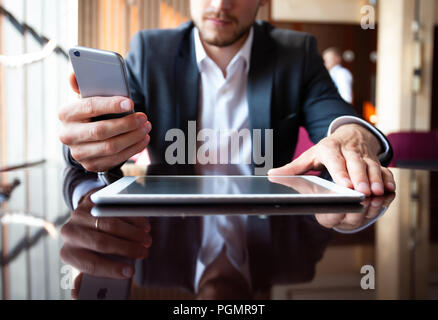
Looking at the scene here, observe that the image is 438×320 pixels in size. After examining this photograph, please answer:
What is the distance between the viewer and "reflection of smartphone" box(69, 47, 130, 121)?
1.36 feet

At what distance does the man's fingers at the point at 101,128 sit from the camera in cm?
47

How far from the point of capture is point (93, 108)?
0.46 meters

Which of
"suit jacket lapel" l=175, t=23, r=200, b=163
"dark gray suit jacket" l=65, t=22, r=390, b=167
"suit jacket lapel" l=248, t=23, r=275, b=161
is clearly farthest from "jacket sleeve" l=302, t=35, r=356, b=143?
"suit jacket lapel" l=175, t=23, r=200, b=163

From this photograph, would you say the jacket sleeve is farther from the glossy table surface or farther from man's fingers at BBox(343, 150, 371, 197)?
the glossy table surface

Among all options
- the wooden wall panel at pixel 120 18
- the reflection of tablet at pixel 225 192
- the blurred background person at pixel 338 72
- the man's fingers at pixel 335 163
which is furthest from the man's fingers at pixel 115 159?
the blurred background person at pixel 338 72

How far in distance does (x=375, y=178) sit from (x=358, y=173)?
0.02 meters

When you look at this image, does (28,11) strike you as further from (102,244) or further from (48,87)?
(102,244)

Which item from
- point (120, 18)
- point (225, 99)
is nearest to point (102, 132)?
point (225, 99)

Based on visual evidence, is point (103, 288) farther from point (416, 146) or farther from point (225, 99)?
point (416, 146)

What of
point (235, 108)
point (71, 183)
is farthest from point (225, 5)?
point (71, 183)

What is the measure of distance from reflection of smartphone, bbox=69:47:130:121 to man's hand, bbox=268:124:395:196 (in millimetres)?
204

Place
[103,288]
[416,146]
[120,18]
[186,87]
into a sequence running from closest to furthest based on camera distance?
[103,288] < [186,87] < [416,146] < [120,18]

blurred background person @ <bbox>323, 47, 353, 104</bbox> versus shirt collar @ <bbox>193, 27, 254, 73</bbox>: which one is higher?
blurred background person @ <bbox>323, 47, 353, 104</bbox>

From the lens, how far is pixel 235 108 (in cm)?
110
